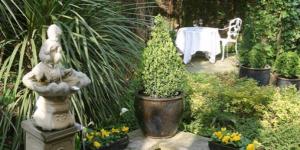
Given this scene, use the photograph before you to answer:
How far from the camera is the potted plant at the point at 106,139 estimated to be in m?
Answer: 3.18

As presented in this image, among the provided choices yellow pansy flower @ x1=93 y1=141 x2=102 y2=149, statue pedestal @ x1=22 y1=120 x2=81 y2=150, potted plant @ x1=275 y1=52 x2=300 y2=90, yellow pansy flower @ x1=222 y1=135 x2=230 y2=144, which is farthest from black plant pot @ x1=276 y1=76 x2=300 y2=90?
statue pedestal @ x1=22 y1=120 x2=81 y2=150

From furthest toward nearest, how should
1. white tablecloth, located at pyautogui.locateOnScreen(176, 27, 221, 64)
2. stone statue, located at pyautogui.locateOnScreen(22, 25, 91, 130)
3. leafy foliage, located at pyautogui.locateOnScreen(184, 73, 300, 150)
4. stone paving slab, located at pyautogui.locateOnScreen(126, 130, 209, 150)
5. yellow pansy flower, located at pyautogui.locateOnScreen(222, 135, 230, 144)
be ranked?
white tablecloth, located at pyautogui.locateOnScreen(176, 27, 221, 64) → leafy foliage, located at pyautogui.locateOnScreen(184, 73, 300, 150) → stone paving slab, located at pyautogui.locateOnScreen(126, 130, 209, 150) → yellow pansy flower, located at pyautogui.locateOnScreen(222, 135, 230, 144) → stone statue, located at pyautogui.locateOnScreen(22, 25, 91, 130)

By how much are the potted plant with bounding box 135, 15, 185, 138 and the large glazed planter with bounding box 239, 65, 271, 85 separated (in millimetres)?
2454

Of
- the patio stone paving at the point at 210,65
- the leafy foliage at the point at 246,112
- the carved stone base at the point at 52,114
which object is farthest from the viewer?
the patio stone paving at the point at 210,65

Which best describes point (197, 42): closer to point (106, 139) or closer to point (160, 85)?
point (160, 85)

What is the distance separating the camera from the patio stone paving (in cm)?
716

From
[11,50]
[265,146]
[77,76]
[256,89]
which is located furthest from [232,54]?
[77,76]

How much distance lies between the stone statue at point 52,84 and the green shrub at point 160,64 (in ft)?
4.65

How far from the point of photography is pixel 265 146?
348 cm

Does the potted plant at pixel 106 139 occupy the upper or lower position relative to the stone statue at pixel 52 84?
lower

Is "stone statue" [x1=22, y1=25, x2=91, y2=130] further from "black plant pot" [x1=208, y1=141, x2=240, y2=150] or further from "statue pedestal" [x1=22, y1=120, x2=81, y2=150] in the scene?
"black plant pot" [x1=208, y1=141, x2=240, y2=150]

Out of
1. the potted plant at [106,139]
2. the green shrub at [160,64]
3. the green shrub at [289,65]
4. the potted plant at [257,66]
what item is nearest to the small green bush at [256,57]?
the potted plant at [257,66]

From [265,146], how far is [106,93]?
1.52m

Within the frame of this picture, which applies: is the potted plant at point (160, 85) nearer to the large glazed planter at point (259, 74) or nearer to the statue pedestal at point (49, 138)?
the statue pedestal at point (49, 138)
